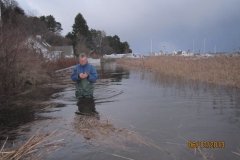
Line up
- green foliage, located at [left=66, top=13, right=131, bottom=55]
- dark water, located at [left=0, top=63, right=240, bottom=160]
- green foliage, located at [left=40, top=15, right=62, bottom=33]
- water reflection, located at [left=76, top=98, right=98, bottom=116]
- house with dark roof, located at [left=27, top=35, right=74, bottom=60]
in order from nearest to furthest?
dark water, located at [left=0, top=63, right=240, bottom=160] → water reflection, located at [left=76, top=98, right=98, bottom=116] → house with dark roof, located at [left=27, top=35, right=74, bottom=60] → green foliage, located at [left=40, top=15, right=62, bottom=33] → green foliage, located at [left=66, top=13, right=131, bottom=55]

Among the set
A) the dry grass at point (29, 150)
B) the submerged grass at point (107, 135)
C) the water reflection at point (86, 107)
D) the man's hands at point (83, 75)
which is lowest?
the water reflection at point (86, 107)

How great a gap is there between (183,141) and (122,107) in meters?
5.67

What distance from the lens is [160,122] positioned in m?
10.9

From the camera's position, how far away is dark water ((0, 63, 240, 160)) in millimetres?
7875

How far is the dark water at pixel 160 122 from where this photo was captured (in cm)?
788

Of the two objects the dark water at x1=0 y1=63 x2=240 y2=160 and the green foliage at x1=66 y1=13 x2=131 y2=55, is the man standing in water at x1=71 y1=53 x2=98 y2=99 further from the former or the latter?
the green foliage at x1=66 y1=13 x2=131 y2=55

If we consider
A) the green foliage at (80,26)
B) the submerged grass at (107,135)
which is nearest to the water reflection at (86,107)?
the submerged grass at (107,135)

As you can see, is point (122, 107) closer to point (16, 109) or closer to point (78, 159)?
point (16, 109)

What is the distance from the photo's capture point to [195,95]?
16.7 metres

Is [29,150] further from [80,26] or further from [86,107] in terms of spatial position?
[80,26]

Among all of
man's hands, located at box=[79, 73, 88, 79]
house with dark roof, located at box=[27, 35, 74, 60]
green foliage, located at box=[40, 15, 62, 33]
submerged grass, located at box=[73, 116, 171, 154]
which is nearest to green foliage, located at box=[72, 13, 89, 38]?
green foliage, located at box=[40, 15, 62, 33]

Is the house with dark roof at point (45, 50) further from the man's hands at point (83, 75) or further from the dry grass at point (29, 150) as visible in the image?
the dry grass at point (29, 150)

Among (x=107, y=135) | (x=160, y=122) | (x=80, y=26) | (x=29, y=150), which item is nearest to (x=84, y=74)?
(x=160, y=122)

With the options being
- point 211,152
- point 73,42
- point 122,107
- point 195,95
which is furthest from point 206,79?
point 73,42
